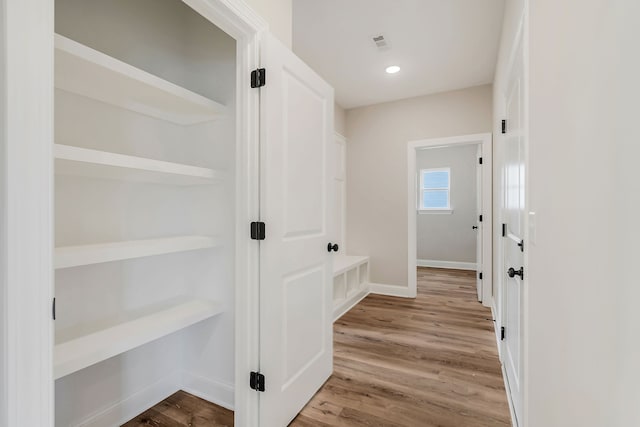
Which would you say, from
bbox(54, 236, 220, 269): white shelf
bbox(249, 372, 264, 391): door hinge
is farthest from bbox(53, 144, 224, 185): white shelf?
bbox(249, 372, 264, 391): door hinge

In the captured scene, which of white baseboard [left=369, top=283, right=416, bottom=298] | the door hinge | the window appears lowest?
white baseboard [left=369, top=283, right=416, bottom=298]

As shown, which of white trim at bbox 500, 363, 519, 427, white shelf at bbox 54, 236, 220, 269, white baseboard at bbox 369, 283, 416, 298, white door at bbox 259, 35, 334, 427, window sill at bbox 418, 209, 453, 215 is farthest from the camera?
window sill at bbox 418, 209, 453, 215

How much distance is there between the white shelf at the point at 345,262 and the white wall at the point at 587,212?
7.82 ft

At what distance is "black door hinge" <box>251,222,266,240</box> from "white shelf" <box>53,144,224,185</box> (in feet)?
1.64

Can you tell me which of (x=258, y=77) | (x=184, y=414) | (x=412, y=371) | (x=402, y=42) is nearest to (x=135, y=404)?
(x=184, y=414)

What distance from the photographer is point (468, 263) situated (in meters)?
6.04

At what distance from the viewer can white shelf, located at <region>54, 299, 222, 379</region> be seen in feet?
4.01

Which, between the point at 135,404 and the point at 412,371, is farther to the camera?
the point at 412,371

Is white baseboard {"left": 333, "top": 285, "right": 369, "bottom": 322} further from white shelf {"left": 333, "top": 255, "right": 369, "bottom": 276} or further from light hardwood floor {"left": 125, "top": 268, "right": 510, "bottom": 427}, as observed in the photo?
white shelf {"left": 333, "top": 255, "right": 369, "bottom": 276}

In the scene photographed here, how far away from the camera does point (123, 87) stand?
1.53 metres

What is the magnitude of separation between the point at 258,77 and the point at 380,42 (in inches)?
66.2

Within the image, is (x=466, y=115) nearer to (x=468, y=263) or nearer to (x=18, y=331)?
(x=468, y=263)

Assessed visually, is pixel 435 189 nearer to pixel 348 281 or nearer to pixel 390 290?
pixel 390 290

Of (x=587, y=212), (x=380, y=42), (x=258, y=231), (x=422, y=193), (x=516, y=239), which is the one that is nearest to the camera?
(x=587, y=212)
